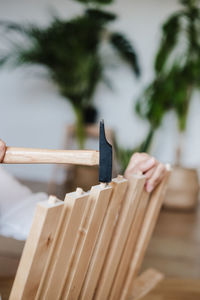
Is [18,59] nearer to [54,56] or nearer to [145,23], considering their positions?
[54,56]

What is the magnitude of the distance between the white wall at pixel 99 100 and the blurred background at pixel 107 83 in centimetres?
1

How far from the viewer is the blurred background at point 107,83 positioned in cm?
386

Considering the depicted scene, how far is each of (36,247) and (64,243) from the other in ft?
0.30

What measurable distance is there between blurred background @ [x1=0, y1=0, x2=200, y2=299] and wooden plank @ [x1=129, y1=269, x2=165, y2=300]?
69.4 inches

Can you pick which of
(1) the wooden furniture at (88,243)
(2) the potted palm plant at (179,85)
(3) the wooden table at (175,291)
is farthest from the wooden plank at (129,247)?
(2) the potted palm plant at (179,85)

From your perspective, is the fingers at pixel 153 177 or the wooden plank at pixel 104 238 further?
Result: the fingers at pixel 153 177

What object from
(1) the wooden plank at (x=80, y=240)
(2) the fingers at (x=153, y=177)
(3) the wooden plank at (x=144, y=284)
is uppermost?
(2) the fingers at (x=153, y=177)

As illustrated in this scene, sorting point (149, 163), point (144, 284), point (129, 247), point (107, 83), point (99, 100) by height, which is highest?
point (107, 83)

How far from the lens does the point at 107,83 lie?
14.6 feet

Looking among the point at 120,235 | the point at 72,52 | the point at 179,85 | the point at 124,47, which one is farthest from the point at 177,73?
the point at 120,235

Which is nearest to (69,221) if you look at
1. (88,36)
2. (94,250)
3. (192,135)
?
(94,250)

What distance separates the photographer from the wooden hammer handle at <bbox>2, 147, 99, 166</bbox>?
2.48ft

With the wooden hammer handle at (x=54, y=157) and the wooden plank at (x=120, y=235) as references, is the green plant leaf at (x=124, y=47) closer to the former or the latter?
the wooden plank at (x=120, y=235)

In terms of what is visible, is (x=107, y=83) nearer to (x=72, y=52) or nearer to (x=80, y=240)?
(x=72, y=52)
